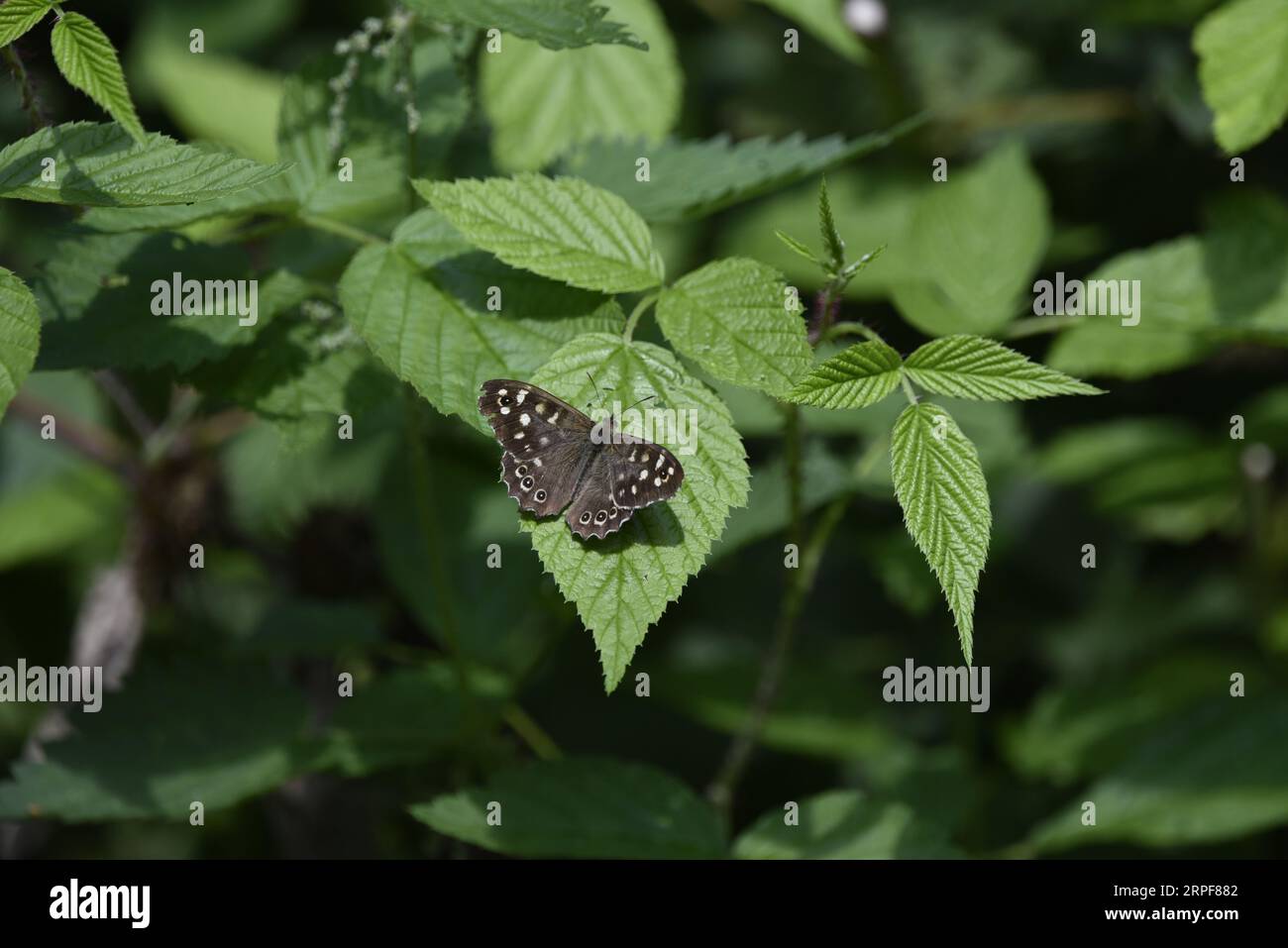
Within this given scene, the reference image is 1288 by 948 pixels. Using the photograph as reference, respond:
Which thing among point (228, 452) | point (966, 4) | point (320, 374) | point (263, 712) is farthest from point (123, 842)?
point (966, 4)

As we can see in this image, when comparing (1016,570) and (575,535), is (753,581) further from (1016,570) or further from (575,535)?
(575,535)

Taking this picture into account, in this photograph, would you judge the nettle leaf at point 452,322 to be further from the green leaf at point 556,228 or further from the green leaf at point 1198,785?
the green leaf at point 1198,785

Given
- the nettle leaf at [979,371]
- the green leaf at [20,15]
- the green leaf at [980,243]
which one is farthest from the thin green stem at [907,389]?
the green leaf at [20,15]

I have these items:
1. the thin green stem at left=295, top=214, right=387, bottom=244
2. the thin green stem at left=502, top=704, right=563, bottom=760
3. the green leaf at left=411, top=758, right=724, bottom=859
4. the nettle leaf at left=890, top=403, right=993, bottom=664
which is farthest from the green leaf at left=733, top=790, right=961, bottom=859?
the thin green stem at left=295, top=214, right=387, bottom=244

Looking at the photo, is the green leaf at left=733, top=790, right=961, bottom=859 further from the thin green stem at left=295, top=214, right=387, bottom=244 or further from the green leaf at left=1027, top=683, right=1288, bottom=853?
the thin green stem at left=295, top=214, right=387, bottom=244

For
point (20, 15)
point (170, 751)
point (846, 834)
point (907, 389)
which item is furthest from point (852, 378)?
point (170, 751)

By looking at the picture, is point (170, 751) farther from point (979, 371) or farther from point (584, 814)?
point (979, 371)
